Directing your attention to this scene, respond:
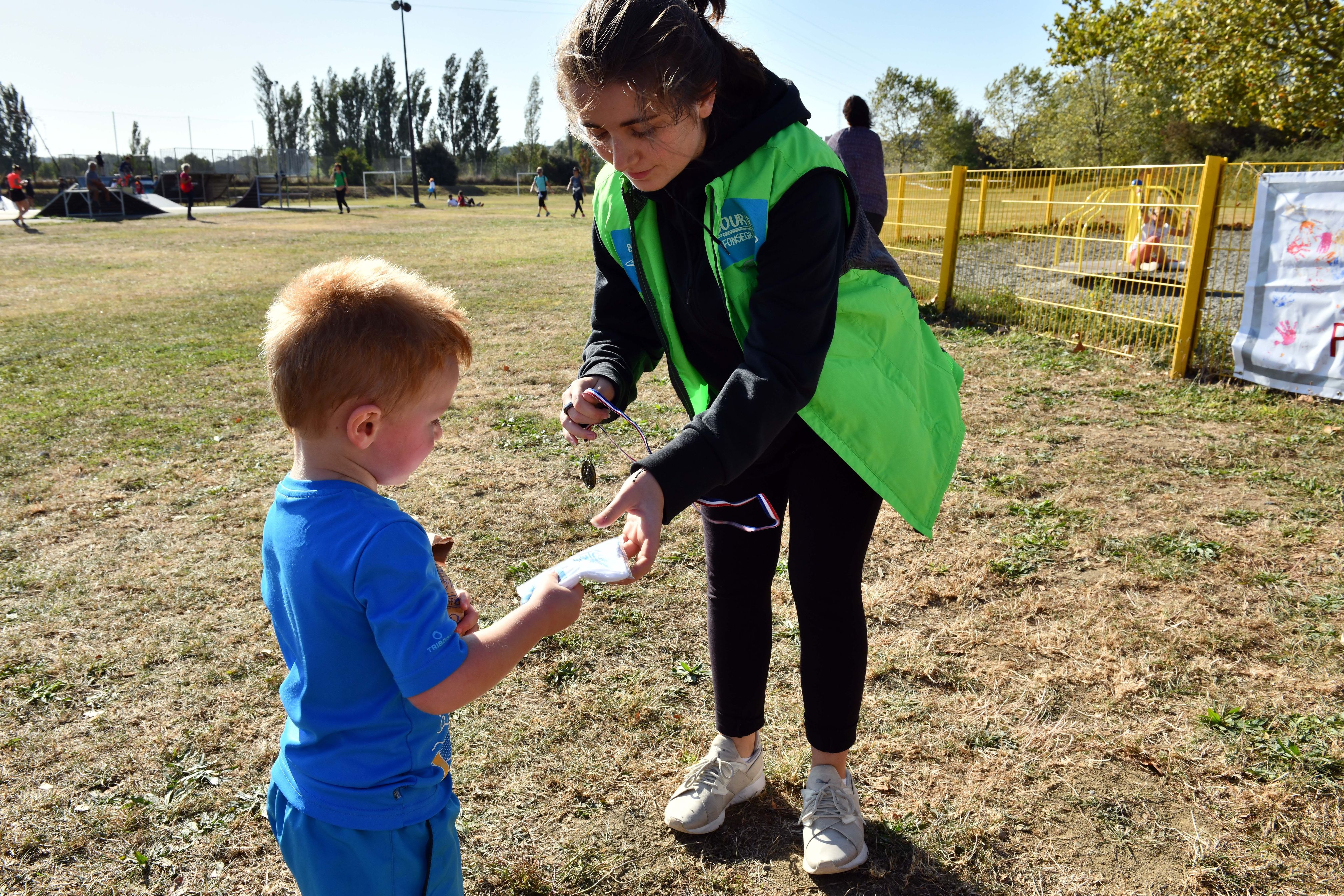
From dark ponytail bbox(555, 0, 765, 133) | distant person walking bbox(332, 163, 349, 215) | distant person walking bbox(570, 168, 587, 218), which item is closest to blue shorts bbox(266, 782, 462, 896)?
dark ponytail bbox(555, 0, 765, 133)

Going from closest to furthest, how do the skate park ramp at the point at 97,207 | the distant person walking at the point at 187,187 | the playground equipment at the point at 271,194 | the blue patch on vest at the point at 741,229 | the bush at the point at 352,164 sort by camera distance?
the blue patch on vest at the point at 741,229 → the distant person walking at the point at 187,187 → the skate park ramp at the point at 97,207 → the playground equipment at the point at 271,194 → the bush at the point at 352,164

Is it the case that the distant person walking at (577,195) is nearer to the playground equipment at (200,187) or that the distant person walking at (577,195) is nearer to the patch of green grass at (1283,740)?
the playground equipment at (200,187)

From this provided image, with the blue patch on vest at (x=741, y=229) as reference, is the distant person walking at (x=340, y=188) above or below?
above

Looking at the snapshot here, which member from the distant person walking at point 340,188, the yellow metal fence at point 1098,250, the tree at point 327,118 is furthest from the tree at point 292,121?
the yellow metal fence at point 1098,250

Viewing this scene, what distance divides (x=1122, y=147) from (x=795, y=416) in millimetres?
43028

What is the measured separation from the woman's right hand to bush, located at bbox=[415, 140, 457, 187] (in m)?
56.5

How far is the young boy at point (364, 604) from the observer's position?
1.23 meters

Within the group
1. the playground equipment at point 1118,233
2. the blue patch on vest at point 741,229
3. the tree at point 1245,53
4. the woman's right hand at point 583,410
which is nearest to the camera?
the blue patch on vest at point 741,229

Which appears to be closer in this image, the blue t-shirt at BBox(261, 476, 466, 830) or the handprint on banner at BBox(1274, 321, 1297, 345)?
the blue t-shirt at BBox(261, 476, 466, 830)

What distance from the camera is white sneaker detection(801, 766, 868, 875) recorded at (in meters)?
2.11

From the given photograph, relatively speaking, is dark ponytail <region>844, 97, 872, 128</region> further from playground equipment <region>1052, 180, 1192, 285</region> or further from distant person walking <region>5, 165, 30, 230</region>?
distant person walking <region>5, 165, 30, 230</region>

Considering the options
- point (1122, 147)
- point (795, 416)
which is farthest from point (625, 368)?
point (1122, 147)

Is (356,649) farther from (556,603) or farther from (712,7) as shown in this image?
(712,7)

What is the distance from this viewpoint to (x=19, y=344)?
8.68 meters
